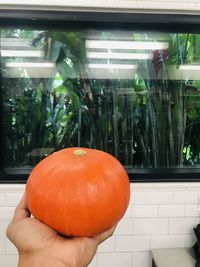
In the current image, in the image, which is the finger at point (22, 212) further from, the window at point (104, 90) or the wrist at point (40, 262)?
the window at point (104, 90)

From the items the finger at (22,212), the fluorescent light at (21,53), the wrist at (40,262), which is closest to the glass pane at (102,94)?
the fluorescent light at (21,53)

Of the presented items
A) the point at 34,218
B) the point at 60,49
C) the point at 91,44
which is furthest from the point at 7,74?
the point at 34,218

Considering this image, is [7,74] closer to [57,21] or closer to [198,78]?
[57,21]

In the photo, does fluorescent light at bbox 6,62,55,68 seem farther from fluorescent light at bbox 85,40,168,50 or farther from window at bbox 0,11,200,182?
fluorescent light at bbox 85,40,168,50

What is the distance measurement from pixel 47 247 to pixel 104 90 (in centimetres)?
124

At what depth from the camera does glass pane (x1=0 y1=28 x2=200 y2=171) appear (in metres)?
1.72

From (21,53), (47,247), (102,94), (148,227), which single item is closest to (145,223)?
(148,227)

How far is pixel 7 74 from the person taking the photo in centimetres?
172

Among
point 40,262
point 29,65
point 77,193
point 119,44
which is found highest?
point 119,44

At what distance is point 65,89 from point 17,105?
1.08ft

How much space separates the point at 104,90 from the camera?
1.77 m

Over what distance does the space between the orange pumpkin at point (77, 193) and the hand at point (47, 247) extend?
3cm

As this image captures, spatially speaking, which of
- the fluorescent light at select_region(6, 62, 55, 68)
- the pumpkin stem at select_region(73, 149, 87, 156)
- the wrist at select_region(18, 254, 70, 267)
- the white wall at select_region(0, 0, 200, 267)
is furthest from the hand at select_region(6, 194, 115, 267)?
the fluorescent light at select_region(6, 62, 55, 68)

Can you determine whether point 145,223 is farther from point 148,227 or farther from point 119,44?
point 119,44
